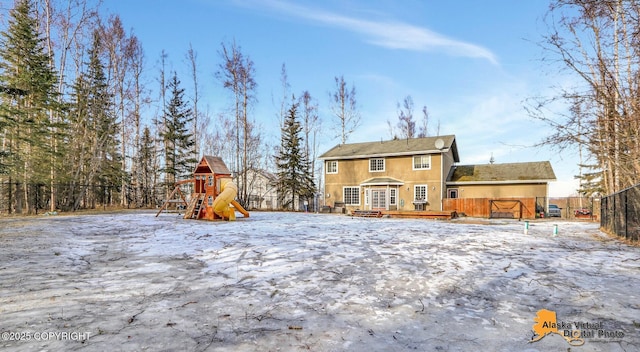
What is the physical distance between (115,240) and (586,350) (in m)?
10.00

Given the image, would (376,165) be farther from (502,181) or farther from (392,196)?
(502,181)

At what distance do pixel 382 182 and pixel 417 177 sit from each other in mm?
2881

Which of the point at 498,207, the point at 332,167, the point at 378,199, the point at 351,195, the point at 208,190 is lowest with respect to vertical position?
the point at 498,207

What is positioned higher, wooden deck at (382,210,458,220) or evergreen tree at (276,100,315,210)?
evergreen tree at (276,100,315,210)

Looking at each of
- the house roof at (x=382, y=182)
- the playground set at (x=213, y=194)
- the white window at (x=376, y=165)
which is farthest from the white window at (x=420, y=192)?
the playground set at (x=213, y=194)

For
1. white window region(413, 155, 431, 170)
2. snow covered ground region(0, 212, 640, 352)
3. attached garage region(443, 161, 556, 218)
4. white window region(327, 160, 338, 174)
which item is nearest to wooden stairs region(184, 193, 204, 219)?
snow covered ground region(0, 212, 640, 352)

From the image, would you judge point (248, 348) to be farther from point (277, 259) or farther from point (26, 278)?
point (26, 278)

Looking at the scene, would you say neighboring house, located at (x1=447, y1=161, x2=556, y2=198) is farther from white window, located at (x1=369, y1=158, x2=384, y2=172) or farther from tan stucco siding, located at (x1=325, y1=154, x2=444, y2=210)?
white window, located at (x1=369, y1=158, x2=384, y2=172)

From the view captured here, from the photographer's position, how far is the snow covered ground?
2881mm

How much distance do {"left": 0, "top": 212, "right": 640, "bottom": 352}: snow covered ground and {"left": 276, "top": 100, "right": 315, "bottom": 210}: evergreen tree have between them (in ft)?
68.6

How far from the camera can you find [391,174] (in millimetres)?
25453

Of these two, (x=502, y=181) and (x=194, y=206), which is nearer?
(x=194, y=206)

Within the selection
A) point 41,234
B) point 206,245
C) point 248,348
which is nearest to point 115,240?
point 41,234

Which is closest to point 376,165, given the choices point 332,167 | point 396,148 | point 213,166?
point 396,148
